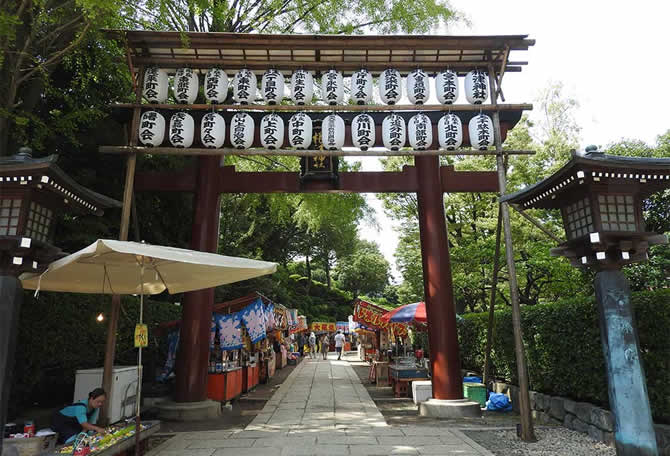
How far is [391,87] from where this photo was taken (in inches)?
335

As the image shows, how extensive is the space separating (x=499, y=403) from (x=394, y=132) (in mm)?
6281

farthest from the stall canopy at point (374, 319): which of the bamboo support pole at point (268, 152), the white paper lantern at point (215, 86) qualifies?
the white paper lantern at point (215, 86)

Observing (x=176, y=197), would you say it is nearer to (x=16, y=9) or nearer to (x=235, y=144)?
(x=235, y=144)

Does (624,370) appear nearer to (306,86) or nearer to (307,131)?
(307,131)

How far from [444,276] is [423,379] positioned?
139 inches

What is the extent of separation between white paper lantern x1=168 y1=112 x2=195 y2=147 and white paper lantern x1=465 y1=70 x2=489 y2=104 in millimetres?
5523

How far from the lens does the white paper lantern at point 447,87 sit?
8.43 meters

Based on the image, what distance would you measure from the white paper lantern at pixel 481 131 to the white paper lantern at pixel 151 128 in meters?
6.09

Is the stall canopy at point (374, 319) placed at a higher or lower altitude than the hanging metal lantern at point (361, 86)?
lower

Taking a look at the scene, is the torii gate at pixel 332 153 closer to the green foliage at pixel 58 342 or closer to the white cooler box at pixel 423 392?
the white cooler box at pixel 423 392

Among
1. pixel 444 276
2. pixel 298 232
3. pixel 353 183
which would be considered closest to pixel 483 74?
pixel 353 183

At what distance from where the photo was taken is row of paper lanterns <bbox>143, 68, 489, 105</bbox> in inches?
332

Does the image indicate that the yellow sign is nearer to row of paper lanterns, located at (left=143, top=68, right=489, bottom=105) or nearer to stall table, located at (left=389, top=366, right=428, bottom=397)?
row of paper lanterns, located at (left=143, top=68, right=489, bottom=105)

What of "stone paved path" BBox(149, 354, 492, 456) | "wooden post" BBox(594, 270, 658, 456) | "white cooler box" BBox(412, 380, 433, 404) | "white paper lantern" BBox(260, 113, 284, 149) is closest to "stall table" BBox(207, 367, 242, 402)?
"stone paved path" BBox(149, 354, 492, 456)
